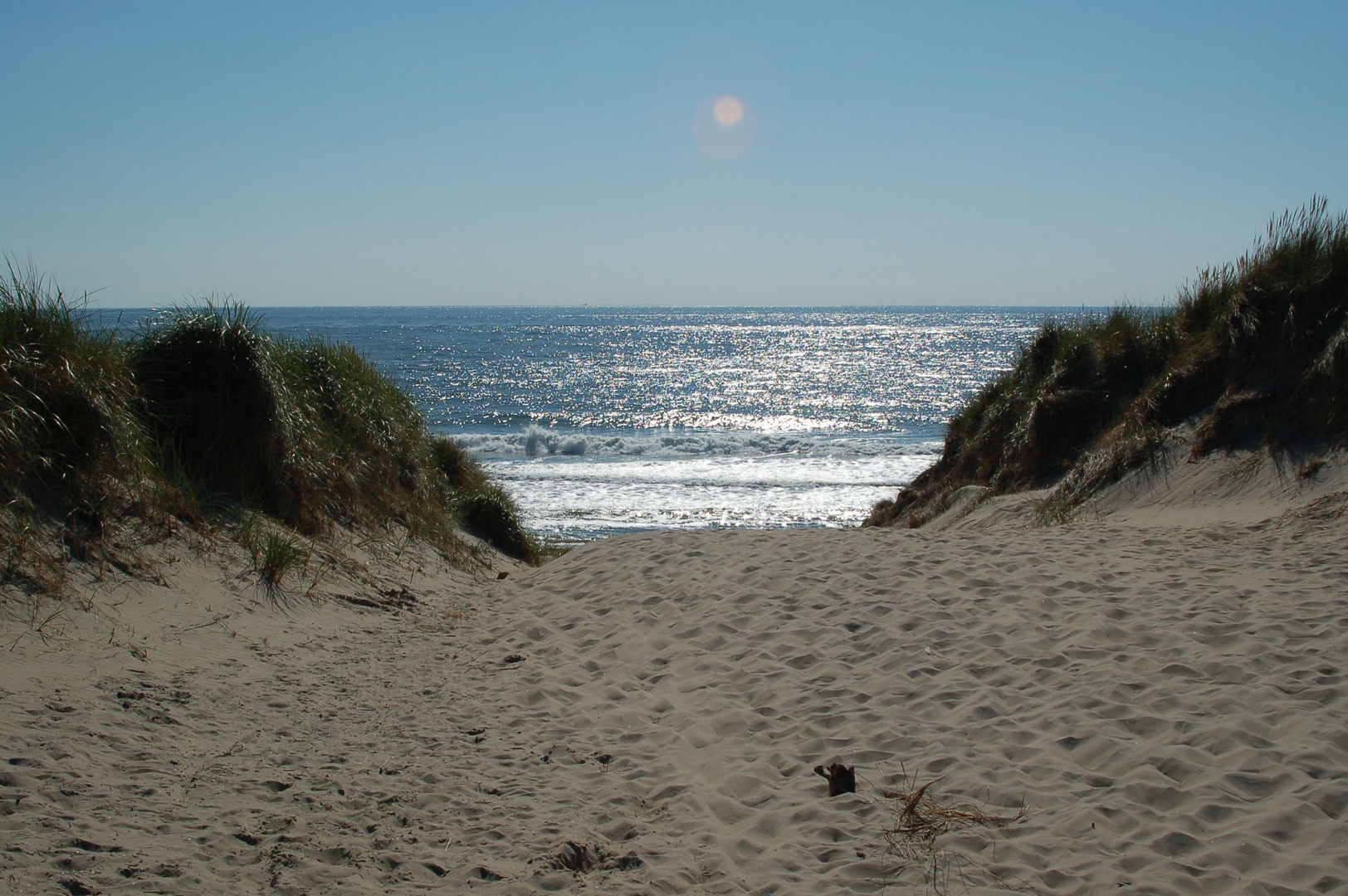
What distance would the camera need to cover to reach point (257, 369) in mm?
8273

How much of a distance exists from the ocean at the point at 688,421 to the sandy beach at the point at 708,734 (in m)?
6.67

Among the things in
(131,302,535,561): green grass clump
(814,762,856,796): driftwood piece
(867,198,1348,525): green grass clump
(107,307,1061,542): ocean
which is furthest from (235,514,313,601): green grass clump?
(867,198,1348,525): green grass clump

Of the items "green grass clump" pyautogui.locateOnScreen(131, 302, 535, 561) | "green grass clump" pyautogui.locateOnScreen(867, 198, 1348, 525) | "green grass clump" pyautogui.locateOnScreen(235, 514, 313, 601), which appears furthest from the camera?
"green grass clump" pyautogui.locateOnScreen(867, 198, 1348, 525)

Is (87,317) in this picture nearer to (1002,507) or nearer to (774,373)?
(1002,507)

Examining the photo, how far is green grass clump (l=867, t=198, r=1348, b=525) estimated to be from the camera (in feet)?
31.0

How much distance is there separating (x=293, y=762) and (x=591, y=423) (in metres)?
31.2

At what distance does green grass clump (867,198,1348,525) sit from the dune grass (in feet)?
24.7

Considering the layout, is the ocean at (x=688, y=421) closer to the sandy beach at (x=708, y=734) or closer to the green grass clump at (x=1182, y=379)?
the green grass clump at (x=1182, y=379)

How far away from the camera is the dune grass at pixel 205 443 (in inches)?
226

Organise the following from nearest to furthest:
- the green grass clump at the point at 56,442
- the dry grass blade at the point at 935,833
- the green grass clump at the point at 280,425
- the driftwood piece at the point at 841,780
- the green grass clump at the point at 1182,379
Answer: the dry grass blade at the point at 935,833 → the driftwood piece at the point at 841,780 → the green grass clump at the point at 56,442 → the green grass clump at the point at 280,425 → the green grass clump at the point at 1182,379

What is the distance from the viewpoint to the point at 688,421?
3550 centimetres

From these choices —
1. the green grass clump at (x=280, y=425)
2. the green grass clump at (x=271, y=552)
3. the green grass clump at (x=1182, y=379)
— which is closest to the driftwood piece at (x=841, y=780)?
the green grass clump at (x=271, y=552)

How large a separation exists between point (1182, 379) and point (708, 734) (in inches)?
359

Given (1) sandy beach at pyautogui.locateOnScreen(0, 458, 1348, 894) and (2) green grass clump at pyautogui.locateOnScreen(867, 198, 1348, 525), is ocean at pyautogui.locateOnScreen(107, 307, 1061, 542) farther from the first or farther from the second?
(1) sandy beach at pyautogui.locateOnScreen(0, 458, 1348, 894)
